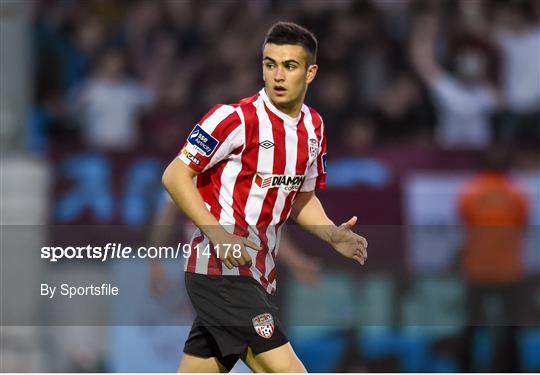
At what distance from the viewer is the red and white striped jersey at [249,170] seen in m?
5.92

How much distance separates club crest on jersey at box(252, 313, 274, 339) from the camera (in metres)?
5.89

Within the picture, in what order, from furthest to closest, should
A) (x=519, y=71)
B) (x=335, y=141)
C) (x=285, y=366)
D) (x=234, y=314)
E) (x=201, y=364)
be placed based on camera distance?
(x=519, y=71) < (x=335, y=141) < (x=201, y=364) < (x=234, y=314) < (x=285, y=366)

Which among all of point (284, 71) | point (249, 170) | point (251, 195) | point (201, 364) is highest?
point (284, 71)

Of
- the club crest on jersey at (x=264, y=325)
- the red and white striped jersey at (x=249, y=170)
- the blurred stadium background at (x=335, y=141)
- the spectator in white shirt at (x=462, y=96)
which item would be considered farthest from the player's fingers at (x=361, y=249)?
the spectator in white shirt at (x=462, y=96)

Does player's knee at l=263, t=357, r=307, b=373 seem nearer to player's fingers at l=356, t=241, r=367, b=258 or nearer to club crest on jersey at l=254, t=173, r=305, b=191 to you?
player's fingers at l=356, t=241, r=367, b=258

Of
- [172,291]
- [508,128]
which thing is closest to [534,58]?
[508,128]

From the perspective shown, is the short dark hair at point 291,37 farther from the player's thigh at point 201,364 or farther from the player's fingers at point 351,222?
the player's thigh at point 201,364

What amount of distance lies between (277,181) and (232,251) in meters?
0.50

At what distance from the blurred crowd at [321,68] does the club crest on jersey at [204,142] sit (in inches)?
184

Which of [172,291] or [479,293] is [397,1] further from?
[172,291]

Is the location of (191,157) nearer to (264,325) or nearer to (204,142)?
(204,142)

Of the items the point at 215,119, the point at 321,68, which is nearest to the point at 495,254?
the point at 321,68

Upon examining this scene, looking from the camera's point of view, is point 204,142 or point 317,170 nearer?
point 204,142

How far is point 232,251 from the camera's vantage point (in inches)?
224
